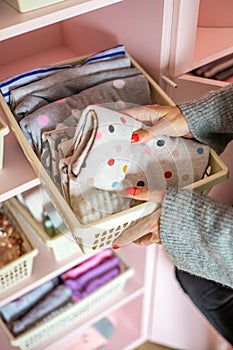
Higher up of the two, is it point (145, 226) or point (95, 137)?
point (95, 137)

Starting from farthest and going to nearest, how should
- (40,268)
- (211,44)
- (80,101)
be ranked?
(40,268)
(211,44)
(80,101)

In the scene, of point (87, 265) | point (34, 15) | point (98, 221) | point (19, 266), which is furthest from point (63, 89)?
point (87, 265)

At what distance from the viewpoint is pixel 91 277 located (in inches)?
56.8

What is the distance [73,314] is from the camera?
141cm

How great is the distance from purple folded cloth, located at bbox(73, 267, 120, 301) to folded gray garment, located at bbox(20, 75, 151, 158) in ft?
1.99

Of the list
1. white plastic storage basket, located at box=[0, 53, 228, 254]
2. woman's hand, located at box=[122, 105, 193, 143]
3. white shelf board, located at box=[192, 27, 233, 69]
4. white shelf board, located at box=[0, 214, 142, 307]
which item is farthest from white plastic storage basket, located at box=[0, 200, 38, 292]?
white shelf board, located at box=[192, 27, 233, 69]

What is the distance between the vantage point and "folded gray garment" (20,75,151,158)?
92 centimetres

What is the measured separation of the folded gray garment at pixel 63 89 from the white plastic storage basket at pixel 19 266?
36 centimetres

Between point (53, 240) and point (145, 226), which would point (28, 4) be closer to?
point (145, 226)

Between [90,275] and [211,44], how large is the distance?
2.32 feet

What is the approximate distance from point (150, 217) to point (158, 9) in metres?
0.39

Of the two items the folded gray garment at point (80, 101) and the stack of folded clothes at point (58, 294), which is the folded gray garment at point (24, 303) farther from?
the folded gray garment at point (80, 101)

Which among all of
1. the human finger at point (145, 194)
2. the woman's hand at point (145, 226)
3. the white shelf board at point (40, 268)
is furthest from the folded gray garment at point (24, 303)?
the human finger at point (145, 194)

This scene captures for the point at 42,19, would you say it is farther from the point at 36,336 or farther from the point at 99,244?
the point at 36,336
